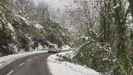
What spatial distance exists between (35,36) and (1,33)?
20691 mm

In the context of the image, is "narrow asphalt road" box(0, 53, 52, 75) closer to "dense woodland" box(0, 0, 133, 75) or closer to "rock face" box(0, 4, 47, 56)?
"dense woodland" box(0, 0, 133, 75)

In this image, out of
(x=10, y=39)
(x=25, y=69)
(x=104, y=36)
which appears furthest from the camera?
(x=10, y=39)

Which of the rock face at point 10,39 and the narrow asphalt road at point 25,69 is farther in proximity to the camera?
the rock face at point 10,39

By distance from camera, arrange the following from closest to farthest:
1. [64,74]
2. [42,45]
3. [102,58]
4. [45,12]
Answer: [64,74]
[102,58]
[42,45]
[45,12]

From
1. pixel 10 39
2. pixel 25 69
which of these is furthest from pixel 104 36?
pixel 10 39

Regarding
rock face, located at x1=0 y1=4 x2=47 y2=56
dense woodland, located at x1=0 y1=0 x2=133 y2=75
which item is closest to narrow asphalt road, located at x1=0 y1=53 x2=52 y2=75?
dense woodland, located at x1=0 y1=0 x2=133 y2=75

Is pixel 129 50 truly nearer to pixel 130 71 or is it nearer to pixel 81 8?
pixel 130 71

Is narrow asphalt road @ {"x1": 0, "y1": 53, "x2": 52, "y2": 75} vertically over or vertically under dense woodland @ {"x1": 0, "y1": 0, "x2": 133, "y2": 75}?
under

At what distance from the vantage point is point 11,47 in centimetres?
3431

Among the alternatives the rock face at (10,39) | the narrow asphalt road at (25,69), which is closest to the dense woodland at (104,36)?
the rock face at (10,39)

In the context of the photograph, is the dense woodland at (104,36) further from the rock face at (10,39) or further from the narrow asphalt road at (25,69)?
the narrow asphalt road at (25,69)

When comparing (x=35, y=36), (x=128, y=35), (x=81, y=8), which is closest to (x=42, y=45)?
(x=35, y=36)

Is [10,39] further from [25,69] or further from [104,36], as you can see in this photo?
[104,36]

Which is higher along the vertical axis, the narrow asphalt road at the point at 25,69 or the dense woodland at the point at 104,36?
the dense woodland at the point at 104,36
